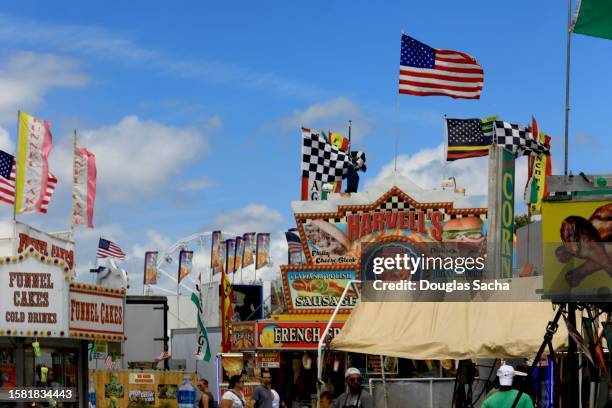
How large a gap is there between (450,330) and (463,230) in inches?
699

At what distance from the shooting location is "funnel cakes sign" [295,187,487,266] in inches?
1337

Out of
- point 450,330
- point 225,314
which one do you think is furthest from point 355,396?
point 225,314

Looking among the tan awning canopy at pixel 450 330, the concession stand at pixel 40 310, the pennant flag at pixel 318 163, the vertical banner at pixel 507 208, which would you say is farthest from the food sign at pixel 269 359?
the tan awning canopy at pixel 450 330

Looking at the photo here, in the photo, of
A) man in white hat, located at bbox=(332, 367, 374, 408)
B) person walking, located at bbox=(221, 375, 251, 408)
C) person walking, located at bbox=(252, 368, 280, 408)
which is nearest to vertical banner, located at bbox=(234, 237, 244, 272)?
person walking, located at bbox=(252, 368, 280, 408)

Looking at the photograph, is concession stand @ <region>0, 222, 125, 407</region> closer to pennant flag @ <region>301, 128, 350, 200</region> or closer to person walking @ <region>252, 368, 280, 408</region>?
person walking @ <region>252, 368, 280, 408</region>

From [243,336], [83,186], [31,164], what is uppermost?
[31,164]

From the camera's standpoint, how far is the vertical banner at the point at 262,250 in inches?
3415

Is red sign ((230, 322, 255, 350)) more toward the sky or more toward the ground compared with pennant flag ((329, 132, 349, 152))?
more toward the ground

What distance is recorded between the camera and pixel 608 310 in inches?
437

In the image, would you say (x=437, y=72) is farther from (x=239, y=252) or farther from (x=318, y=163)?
(x=239, y=252)

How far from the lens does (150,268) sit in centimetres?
9981

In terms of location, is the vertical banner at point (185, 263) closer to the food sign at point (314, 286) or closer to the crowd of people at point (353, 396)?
the food sign at point (314, 286)

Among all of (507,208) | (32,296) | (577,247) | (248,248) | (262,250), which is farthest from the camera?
(248,248)

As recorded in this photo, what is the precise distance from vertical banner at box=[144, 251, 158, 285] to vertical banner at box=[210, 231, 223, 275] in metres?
6.65
